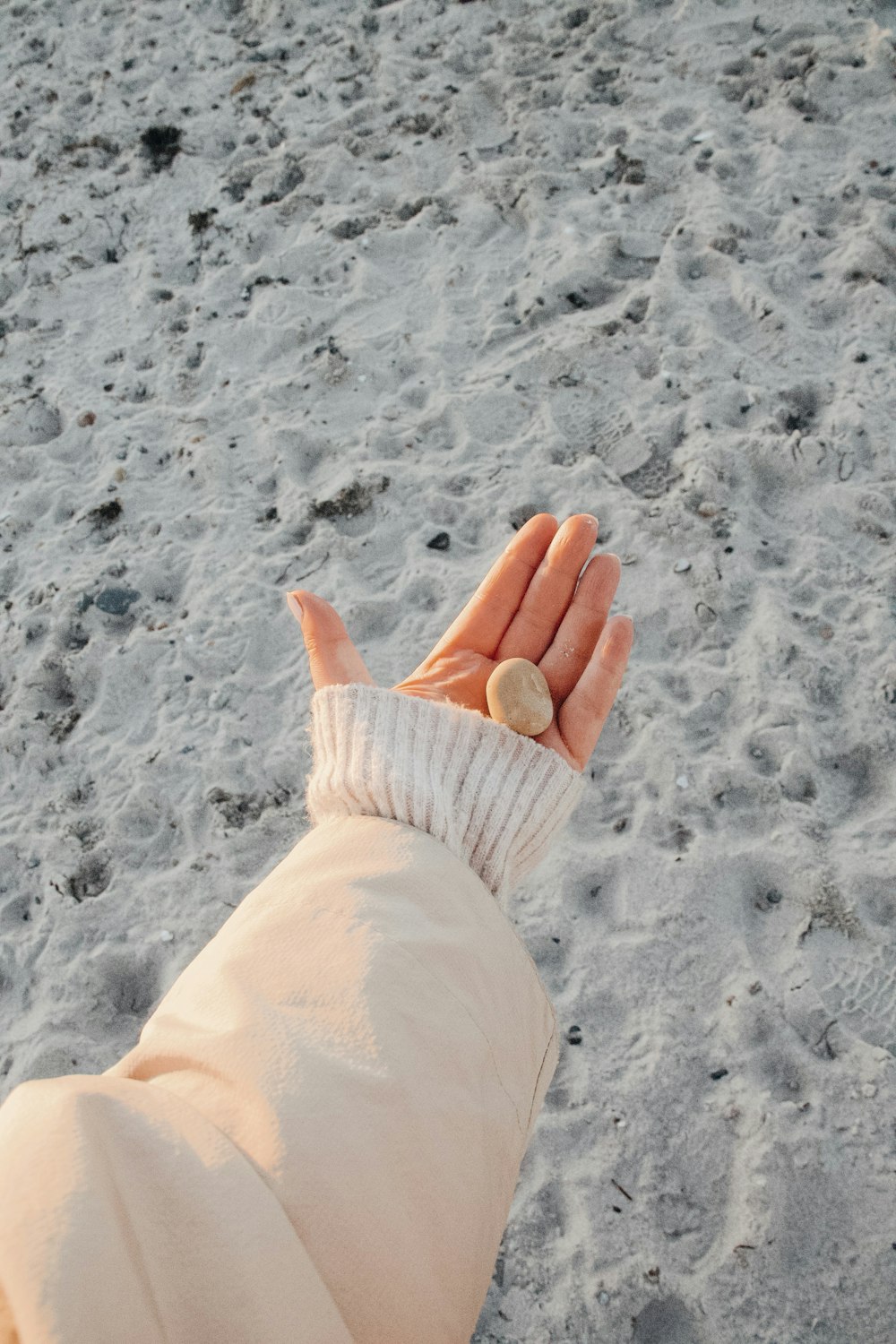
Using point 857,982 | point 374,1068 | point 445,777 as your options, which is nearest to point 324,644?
point 445,777

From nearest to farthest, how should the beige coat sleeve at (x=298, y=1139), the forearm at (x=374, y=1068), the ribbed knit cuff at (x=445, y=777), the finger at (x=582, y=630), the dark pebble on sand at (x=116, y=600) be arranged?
1. the beige coat sleeve at (x=298, y=1139)
2. the forearm at (x=374, y=1068)
3. the ribbed knit cuff at (x=445, y=777)
4. the finger at (x=582, y=630)
5. the dark pebble on sand at (x=116, y=600)

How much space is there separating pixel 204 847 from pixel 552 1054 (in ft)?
3.96

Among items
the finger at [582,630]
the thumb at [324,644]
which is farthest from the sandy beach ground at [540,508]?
the thumb at [324,644]

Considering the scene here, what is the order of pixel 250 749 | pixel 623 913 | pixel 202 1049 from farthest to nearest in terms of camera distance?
pixel 250 749 < pixel 623 913 < pixel 202 1049

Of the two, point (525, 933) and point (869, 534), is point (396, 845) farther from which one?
point (869, 534)

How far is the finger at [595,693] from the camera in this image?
1914 millimetres

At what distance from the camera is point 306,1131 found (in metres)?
0.97

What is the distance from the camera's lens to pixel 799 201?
10.8ft

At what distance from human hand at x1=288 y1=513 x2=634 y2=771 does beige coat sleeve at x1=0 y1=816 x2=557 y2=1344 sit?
640 millimetres

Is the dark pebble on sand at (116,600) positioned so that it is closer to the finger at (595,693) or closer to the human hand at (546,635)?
the human hand at (546,635)

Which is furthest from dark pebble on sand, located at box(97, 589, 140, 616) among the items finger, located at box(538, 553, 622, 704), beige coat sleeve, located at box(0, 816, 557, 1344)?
beige coat sleeve, located at box(0, 816, 557, 1344)

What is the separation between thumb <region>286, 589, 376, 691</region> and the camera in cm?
187

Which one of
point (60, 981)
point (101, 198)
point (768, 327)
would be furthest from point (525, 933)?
point (101, 198)

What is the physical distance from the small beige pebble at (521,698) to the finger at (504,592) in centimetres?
17
